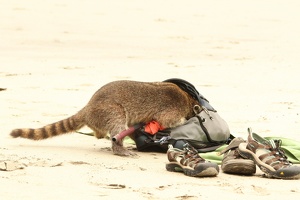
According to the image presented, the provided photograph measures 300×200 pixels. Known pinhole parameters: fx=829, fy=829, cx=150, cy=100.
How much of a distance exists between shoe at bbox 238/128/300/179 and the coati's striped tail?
1.82m

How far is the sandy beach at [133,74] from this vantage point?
6363 mm

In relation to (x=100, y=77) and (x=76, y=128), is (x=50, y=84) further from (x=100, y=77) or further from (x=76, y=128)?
(x=76, y=128)

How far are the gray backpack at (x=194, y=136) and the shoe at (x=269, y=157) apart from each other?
0.79 m

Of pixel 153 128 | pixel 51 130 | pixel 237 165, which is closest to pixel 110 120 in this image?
pixel 153 128

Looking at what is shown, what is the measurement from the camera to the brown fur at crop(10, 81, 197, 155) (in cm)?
792

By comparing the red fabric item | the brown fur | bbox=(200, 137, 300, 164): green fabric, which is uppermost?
the brown fur

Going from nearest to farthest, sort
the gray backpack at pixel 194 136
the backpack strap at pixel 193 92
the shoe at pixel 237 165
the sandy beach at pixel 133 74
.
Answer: the sandy beach at pixel 133 74
the shoe at pixel 237 165
the gray backpack at pixel 194 136
the backpack strap at pixel 193 92

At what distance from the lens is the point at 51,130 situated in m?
8.00

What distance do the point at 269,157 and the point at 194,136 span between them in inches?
46.5

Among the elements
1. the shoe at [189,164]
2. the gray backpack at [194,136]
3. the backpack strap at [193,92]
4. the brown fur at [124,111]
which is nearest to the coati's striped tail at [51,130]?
the brown fur at [124,111]

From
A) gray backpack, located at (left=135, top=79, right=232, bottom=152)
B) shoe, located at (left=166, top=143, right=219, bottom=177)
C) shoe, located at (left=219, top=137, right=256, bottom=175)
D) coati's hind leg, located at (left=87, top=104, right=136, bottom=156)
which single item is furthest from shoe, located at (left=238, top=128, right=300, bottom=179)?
coati's hind leg, located at (left=87, top=104, right=136, bottom=156)

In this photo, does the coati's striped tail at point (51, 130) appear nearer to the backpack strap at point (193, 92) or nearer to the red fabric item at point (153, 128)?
the red fabric item at point (153, 128)

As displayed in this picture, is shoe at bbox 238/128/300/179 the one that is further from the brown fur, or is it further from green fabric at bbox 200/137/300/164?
the brown fur

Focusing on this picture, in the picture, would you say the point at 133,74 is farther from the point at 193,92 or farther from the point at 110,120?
the point at 110,120
